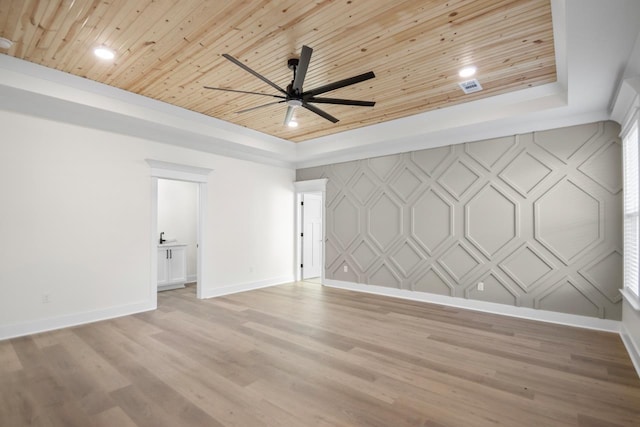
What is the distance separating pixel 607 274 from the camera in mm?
3863

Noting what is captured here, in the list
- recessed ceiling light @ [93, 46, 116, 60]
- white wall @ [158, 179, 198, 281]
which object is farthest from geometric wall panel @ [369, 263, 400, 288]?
recessed ceiling light @ [93, 46, 116, 60]

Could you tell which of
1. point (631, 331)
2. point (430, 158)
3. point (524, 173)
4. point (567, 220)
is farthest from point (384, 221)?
point (631, 331)

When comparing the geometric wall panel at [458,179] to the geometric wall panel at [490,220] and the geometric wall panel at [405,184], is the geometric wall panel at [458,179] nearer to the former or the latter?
the geometric wall panel at [490,220]

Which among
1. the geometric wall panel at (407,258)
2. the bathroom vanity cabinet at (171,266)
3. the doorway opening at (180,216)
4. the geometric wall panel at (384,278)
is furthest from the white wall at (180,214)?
the geometric wall panel at (407,258)

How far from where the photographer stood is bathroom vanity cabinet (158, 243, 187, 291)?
6227mm

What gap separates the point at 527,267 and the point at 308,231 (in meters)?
4.40

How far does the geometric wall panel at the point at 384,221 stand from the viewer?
5.65 metres

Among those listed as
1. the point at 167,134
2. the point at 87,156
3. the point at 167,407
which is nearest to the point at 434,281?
the point at 167,407

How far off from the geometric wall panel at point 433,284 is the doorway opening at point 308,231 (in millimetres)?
2367

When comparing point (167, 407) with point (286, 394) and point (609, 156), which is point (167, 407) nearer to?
point (286, 394)

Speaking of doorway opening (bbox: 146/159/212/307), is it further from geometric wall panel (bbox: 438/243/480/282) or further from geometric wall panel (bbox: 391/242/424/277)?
geometric wall panel (bbox: 438/243/480/282)

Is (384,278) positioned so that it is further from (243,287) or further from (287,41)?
(287,41)

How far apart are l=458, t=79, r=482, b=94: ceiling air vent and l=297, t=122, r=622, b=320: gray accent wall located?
1078 millimetres

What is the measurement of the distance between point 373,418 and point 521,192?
383 cm
